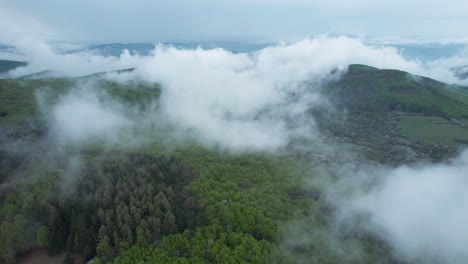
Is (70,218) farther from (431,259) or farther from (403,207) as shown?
(403,207)

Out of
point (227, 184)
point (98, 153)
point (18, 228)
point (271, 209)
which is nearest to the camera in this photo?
point (18, 228)

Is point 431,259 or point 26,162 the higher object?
point 26,162

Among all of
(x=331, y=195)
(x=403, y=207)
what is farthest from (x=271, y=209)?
(x=403, y=207)

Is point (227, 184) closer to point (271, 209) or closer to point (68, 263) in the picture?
point (271, 209)

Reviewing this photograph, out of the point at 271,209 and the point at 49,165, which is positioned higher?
the point at 49,165

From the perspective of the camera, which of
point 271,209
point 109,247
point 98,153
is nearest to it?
point 109,247

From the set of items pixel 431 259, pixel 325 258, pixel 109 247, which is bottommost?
pixel 431 259

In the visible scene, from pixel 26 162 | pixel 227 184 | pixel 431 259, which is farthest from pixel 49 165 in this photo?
pixel 431 259

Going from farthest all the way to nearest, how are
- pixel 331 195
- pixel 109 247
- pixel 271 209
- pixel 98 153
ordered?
pixel 98 153 → pixel 331 195 → pixel 271 209 → pixel 109 247

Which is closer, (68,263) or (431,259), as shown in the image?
(68,263)
